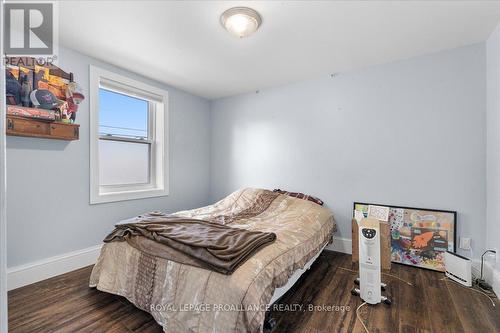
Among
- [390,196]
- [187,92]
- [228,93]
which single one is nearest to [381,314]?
[390,196]

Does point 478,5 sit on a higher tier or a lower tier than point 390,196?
higher

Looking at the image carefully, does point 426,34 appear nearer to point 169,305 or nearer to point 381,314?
point 381,314

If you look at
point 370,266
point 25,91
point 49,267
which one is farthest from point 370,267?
point 25,91

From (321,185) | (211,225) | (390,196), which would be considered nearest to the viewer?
(211,225)

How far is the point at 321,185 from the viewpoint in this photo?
123 inches

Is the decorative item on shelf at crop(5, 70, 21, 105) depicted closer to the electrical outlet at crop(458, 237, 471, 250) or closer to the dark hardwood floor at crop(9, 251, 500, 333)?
the dark hardwood floor at crop(9, 251, 500, 333)

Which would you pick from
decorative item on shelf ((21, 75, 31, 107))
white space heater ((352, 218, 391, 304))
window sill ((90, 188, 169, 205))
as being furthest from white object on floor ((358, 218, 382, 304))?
decorative item on shelf ((21, 75, 31, 107))

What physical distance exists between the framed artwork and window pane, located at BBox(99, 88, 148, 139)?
3.41 meters

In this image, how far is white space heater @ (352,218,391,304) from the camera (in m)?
1.79

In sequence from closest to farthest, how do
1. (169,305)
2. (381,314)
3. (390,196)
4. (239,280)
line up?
(239,280)
(169,305)
(381,314)
(390,196)

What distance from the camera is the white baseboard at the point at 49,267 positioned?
6.66 feet

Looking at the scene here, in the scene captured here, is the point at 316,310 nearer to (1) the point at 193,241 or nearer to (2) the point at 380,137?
(1) the point at 193,241

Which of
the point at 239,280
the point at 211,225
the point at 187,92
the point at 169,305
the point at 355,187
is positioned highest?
the point at 187,92

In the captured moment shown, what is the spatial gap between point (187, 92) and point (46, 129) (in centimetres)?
202
